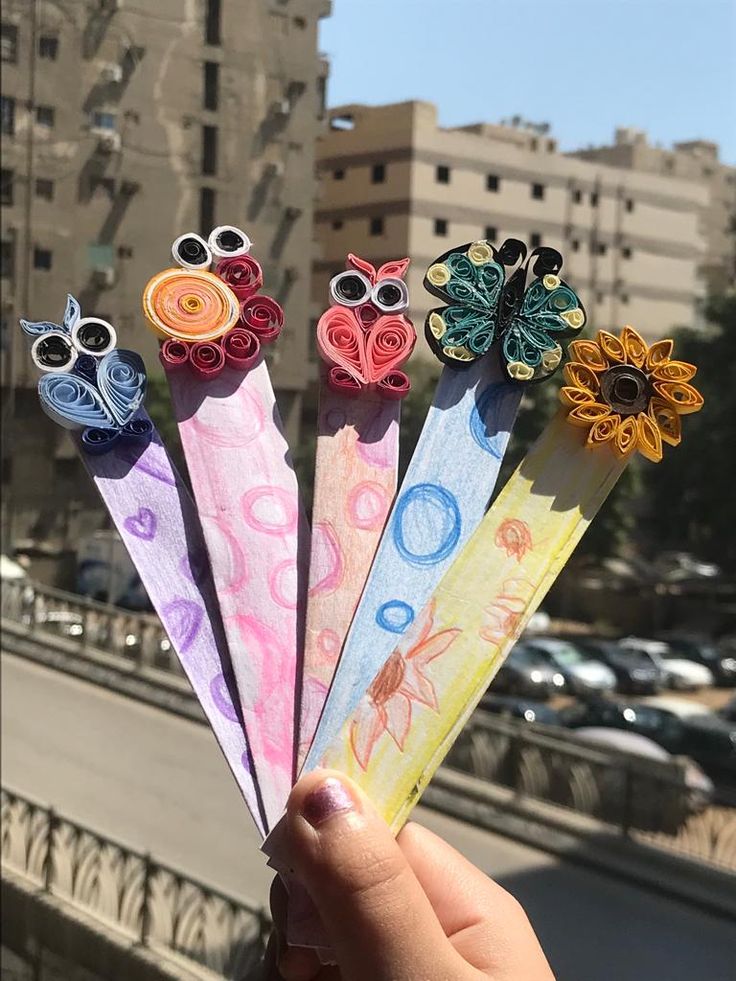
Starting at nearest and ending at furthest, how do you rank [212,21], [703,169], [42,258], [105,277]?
1. [105,277]
2. [212,21]
3. [42,258]
4. [703,169]

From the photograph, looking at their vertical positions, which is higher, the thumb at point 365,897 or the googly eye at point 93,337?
the googly eye at point 93,337

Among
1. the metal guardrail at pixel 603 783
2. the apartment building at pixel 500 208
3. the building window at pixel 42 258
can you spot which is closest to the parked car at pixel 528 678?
the apartment building at pixel 500 208

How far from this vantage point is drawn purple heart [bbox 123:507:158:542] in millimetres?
1341

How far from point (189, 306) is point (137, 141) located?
2776mm

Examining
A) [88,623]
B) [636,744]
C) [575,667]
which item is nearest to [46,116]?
[88,623]

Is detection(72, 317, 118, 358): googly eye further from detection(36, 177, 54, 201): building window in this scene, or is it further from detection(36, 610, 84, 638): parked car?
detection(36, 610, 84, 638): parked car

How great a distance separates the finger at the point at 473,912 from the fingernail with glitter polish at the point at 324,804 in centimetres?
12

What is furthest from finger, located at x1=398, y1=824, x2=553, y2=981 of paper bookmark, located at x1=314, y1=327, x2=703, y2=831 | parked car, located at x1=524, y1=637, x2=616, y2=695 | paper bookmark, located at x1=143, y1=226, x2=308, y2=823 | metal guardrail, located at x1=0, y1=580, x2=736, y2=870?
parked car, located at x1=524, y1=637, x2=616, y2=695

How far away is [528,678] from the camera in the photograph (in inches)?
388

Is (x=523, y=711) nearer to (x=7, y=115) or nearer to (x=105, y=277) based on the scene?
(x=7, y=115)

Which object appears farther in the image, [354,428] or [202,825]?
[202,825]

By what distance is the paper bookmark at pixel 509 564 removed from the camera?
1.24 m

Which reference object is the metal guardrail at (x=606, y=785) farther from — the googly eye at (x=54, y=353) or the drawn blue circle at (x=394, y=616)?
the googly eye at (x=54, y=353)

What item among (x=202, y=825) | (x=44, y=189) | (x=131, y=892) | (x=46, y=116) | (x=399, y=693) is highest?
(x=46, y=116)
